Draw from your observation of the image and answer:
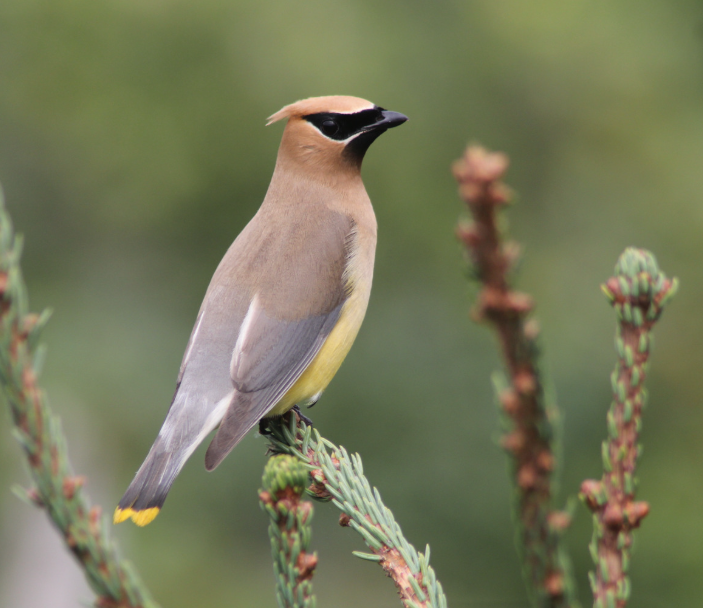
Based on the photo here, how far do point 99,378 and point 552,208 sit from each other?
4.27 meters

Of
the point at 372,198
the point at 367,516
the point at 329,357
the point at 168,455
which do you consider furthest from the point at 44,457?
the point at 372,198

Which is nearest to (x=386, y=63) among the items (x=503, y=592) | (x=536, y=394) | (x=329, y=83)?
(x=329, y=83)

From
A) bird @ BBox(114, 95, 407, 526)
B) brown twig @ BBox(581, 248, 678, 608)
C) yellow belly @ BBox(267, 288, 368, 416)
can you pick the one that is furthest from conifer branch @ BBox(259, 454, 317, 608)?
yellow belly @ BBox(267, 288, 368, 416)

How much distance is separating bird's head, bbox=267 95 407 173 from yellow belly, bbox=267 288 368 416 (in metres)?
0.59

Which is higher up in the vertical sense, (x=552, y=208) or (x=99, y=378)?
(x=552, y=208)

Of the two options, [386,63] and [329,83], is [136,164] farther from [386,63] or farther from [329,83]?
[386,63]

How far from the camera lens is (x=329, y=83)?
7.43m

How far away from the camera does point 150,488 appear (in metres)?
2.47

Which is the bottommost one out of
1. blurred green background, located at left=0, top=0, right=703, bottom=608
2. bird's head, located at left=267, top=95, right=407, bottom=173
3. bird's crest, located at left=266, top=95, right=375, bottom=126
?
blurred green background, located at left=0, top=0, right=703, bottom=608

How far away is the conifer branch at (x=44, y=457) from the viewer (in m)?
1.24

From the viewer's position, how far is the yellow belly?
3.10 metres

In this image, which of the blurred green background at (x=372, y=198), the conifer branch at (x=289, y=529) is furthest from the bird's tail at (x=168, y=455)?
the blurred green background at (x=372, y=198)

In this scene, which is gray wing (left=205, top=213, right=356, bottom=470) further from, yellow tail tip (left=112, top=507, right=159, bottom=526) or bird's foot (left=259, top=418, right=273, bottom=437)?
yellow tail tip (left=112, top=507, right=159, bottom=526)

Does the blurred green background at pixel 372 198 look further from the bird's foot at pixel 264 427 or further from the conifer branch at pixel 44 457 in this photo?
the conifer branch at pixel 44 457
